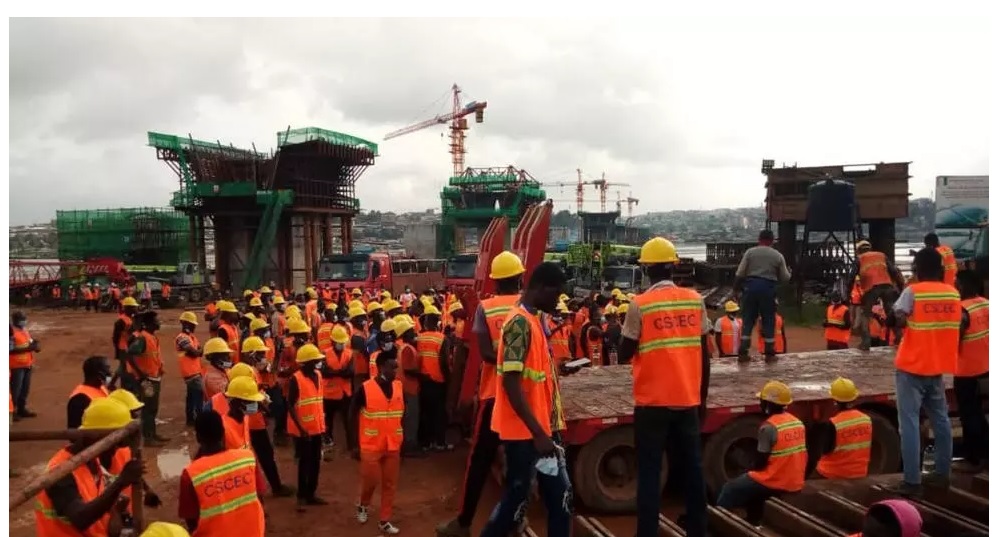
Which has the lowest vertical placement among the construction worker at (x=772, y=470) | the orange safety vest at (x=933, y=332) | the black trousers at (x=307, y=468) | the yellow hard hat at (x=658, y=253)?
the black trousers at (x=307, y=468)

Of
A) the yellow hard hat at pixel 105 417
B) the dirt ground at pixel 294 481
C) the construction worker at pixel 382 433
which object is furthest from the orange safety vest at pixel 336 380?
the yellow hard hat at pixel 105 417

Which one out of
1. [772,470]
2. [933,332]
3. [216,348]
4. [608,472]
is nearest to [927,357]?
[933,332]

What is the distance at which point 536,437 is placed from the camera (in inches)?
144

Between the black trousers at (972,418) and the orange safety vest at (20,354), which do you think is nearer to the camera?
the black trousers at (972,418)

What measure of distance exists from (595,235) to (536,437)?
70.3 metres

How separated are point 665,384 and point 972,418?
311 centimetres

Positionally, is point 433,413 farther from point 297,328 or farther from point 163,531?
point 163,531

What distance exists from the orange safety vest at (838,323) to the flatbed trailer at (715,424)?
3.88 meters

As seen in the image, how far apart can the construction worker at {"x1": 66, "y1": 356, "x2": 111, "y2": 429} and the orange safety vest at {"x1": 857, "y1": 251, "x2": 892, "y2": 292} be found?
8612 mm

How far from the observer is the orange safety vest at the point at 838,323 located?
11.5 metres

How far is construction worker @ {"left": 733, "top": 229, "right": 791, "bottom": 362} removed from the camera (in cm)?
786

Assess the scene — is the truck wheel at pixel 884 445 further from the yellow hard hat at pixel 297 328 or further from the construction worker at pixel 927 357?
the yellow hard hat at pixel 297 328

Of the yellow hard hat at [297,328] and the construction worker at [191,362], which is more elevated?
the yellow hard hat at [297,328]

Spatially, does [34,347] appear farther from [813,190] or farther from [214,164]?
[214,164]
